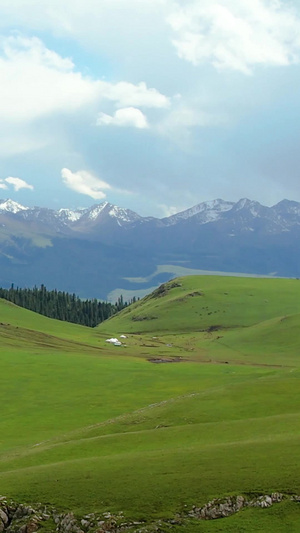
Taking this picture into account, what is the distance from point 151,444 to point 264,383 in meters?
25.1

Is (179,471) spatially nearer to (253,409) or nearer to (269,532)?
(269,532)

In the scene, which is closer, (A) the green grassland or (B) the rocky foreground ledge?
(B) the rocky foreground ledge

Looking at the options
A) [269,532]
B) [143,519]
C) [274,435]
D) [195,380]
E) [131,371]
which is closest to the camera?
[269,532]

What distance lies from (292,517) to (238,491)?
3286mm

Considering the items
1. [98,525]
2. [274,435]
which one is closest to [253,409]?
[274,435]

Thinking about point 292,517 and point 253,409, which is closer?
point 292,517

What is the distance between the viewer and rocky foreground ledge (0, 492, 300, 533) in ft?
90.5

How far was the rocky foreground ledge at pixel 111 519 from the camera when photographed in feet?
90.5

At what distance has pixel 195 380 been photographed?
95562 millimetres

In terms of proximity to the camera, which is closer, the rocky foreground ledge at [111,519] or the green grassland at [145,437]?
the rocky foreground ledge at [111,519]

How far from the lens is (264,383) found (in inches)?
2576

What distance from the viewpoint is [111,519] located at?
92.0 ft

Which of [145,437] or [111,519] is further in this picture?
[145,437]

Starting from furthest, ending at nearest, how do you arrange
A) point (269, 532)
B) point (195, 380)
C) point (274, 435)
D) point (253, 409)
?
1. point (195, 380)
2. point (253, 409)
3. point (274, 435)
4. point (269, 532)
